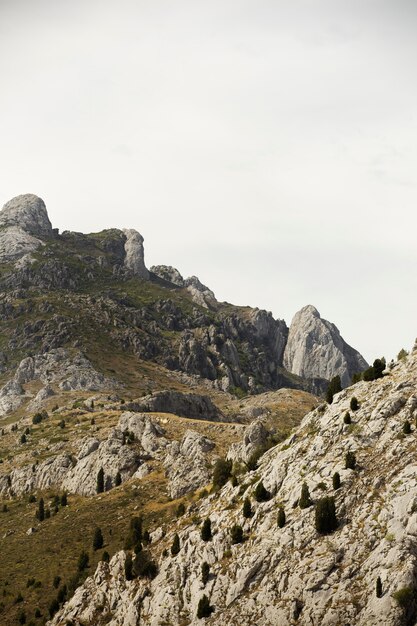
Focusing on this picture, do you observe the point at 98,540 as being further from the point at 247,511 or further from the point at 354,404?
the point at 354,404

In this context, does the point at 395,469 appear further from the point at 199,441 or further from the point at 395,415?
the point at 199,441

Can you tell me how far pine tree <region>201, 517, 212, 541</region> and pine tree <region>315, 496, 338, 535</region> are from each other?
1789cm

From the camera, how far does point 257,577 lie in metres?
81.1

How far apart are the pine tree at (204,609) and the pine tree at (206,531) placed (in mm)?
10760

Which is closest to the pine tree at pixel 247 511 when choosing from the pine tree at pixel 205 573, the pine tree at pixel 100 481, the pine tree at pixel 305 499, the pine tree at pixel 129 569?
the pine tree at pixel 205 573

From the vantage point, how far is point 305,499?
85.1m

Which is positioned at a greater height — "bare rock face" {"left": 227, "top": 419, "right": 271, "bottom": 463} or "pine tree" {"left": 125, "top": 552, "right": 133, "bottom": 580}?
"bare rock face" {"left": 227, "top": 419, "right": 271, "bottom": 463}

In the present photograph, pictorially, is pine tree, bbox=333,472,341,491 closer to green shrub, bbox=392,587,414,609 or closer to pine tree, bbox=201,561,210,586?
green shrub, bbox=392,587,414,609

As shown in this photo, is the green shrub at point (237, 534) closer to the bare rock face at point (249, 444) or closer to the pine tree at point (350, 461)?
the pine tree at point (350, 461)

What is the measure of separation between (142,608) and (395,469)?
122 ft

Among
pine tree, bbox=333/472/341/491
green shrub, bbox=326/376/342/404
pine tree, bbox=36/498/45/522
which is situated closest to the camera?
pine tree, bbox=333/472/341/491

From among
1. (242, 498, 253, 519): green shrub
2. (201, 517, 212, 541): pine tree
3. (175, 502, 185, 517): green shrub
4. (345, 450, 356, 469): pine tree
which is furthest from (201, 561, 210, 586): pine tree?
(345, 450, 356, 469): pine tree

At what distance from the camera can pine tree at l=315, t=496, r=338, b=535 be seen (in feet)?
263

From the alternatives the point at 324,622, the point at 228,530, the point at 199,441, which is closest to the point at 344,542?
the point at 324,622
